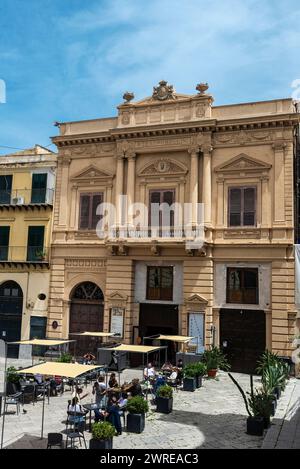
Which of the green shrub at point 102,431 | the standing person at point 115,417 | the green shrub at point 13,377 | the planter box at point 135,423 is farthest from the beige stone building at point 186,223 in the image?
the green shrub at point 102,431

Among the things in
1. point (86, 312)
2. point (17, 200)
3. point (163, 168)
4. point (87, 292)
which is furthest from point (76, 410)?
point (17, 200)

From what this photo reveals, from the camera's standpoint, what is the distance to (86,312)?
1130 inches

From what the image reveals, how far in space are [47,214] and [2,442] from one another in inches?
740

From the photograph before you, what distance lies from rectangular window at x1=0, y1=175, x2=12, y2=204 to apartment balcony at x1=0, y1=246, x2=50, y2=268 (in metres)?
3.18

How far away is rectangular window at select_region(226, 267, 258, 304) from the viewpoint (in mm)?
25328

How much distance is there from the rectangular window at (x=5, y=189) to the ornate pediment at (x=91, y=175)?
493 centimetres

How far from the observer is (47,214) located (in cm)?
3000

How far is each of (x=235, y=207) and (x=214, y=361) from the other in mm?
8654

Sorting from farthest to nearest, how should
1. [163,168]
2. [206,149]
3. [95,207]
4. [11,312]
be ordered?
1. [11,312]
2. [95,207]
3. [163,168]
4. [206,149]

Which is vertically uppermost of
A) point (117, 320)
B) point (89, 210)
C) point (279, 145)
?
point (279, 145)

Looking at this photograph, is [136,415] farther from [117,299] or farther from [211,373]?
[117,299]

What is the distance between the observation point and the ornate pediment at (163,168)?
27359mm

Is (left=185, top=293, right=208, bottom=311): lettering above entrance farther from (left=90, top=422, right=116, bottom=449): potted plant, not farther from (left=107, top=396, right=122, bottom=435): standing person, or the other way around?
(left=90, top=422, right=116, bottom=449): potted plant
